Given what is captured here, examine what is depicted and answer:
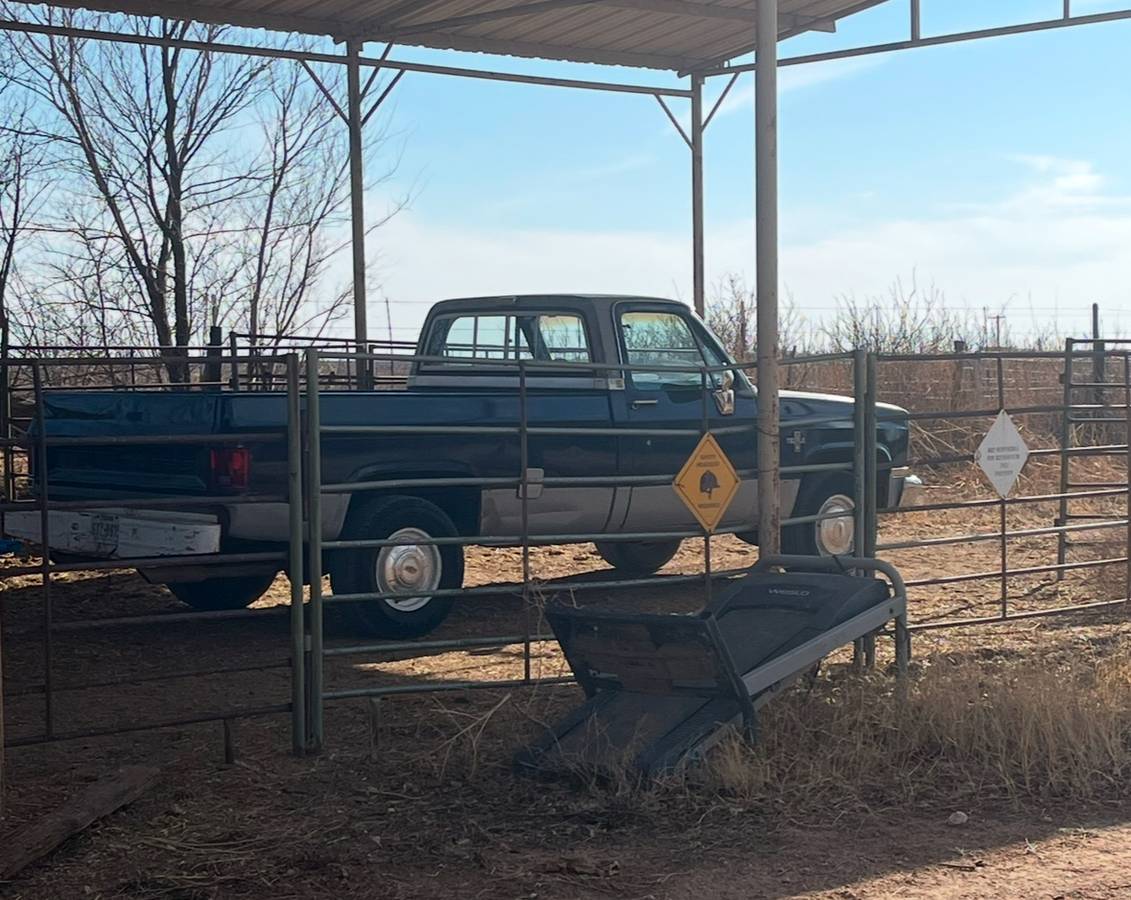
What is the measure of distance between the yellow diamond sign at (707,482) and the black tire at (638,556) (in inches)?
158

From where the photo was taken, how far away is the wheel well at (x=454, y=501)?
29.6 ft

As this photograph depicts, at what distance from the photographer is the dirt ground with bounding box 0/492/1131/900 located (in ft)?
16.3

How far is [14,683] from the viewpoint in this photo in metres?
8.30

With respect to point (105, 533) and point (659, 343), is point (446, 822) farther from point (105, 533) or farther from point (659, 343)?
point (659, 343)

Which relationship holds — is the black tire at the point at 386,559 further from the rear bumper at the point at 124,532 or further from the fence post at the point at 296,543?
the fence post at the point at 296,543

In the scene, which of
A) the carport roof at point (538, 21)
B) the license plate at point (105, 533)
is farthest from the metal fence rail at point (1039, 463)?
the license plate at point (105, 533)

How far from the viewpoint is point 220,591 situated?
10.1 m

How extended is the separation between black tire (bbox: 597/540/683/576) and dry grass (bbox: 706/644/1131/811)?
4.91 m

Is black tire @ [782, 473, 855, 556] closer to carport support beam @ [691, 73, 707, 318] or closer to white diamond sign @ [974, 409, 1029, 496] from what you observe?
white diamond sign @ [974, 409, 1029, 496]

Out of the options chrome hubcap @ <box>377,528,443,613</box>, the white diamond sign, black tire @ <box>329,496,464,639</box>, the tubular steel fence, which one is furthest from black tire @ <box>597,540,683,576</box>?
the white diamond sign

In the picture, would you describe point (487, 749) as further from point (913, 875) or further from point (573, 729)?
point (913, 875)

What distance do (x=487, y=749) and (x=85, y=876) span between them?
1.94 meters

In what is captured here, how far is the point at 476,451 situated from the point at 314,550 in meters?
2.54

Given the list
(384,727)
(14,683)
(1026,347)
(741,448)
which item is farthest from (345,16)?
(1026,347)
